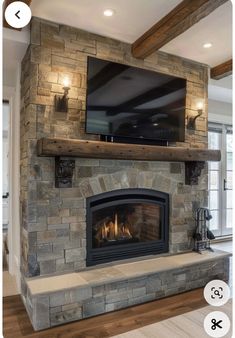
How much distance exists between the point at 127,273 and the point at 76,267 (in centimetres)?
49

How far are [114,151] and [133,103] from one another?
619mm

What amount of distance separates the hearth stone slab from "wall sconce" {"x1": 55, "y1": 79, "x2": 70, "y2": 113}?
1.53 metres

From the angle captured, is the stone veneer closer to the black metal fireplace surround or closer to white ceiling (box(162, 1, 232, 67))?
the black metal fireplace surround

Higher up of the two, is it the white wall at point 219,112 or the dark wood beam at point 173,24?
the dark wood beam at point 173,24

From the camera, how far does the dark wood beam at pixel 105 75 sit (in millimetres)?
2590

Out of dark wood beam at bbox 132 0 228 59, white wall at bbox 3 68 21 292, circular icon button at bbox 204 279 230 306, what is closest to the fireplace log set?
circular icon button at bbox 204 279 230 306

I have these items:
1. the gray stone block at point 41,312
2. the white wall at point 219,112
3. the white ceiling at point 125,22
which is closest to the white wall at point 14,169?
the white ceiling at point 125,22

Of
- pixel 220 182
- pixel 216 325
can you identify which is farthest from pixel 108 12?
pixel 220 182

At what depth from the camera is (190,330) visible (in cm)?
215

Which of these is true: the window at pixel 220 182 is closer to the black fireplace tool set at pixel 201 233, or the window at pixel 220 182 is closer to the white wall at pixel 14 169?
the black fireplace tool set at pixel 201 233

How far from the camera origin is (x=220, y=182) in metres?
4.91

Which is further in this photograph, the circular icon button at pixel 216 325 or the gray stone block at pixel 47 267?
the gray stone block at pixel 47 267

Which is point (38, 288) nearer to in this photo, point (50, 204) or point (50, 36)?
point (50, 204)

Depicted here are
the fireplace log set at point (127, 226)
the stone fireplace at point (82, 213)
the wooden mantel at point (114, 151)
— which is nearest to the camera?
the wooden mantel at point (114, 151)
